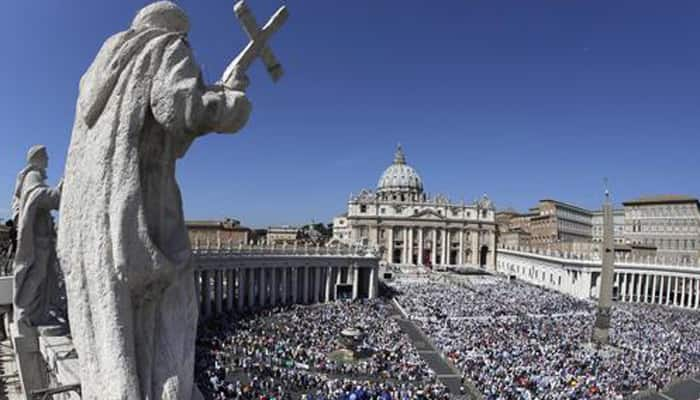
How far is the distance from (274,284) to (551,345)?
27.1 meters

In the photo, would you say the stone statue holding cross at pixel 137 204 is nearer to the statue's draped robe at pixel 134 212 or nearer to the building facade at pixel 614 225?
the statue's draped robe at pixel 134 212

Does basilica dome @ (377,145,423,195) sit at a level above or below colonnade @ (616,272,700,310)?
above

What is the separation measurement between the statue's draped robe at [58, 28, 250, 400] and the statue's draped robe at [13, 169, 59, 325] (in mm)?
3102

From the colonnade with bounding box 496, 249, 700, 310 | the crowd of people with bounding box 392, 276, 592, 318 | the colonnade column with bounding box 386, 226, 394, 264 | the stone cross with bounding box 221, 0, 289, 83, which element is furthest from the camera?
the colonnade column with bounding box 386, 226, 394, 264

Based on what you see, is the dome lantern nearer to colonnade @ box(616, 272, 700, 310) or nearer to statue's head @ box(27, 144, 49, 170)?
colonnade @ box(616, 272, 700, 310)

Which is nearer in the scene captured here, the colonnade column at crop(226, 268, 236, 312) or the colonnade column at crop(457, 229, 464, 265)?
the colonnade column at crop(226, 268, 236, 312)

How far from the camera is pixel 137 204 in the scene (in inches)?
136

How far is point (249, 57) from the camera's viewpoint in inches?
156

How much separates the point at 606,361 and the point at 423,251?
249 ft

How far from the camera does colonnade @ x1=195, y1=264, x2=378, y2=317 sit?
3950 cm

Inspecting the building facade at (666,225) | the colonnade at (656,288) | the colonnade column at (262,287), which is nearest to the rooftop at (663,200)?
the building facade at (666,225)

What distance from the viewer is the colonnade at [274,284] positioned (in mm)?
39500

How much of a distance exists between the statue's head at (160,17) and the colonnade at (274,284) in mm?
33955

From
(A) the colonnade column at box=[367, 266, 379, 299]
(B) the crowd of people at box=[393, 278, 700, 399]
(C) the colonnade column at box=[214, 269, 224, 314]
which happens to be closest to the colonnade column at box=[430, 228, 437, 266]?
(A) the colonnade column at box=[367, 266, 379, 299]
